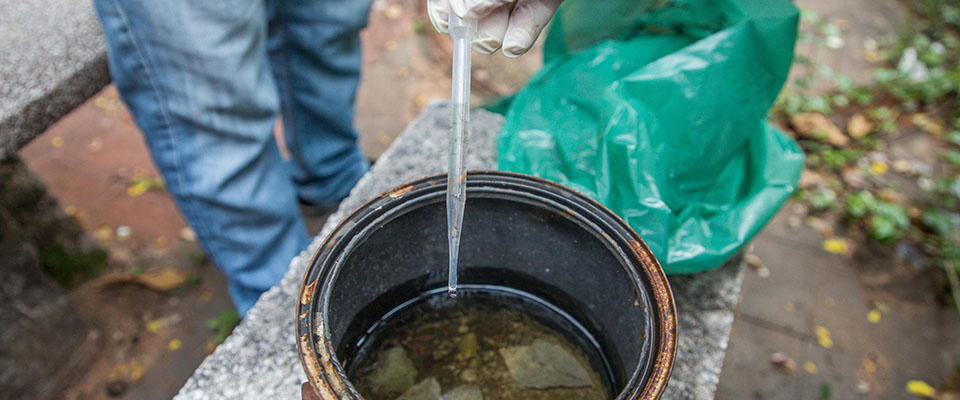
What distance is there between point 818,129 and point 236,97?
2940 mm

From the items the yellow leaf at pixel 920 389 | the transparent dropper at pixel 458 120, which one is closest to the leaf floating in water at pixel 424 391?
the transparent dropper at pixel 458 120

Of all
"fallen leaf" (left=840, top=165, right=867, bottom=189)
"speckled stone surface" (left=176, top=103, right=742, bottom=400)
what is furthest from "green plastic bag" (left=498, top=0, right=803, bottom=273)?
"fallen leaf" (left=840, top=165, right=867, bottom=189)

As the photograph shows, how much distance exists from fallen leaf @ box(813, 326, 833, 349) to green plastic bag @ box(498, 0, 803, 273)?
116 centimetres

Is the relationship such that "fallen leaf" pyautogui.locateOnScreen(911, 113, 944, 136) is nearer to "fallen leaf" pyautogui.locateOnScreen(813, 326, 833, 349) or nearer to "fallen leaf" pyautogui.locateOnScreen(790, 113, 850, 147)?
"fallen leaf" pyautogui.locateOnScreen(790, 113, 850, 147)

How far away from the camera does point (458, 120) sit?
120 centimetres

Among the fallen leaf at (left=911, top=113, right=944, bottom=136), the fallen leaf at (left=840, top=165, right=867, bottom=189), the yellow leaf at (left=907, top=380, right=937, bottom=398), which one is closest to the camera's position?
the yellow leaf at (left=907, top=380, right=937, bottom=398)

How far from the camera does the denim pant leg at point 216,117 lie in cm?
158

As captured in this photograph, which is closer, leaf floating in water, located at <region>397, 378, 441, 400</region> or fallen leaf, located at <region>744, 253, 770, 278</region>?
leaf floating in water, located at <region>397, 378, 441, 400</region>

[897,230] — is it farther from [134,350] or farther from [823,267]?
[134,350]

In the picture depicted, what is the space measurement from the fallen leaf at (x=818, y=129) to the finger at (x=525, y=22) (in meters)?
2.50

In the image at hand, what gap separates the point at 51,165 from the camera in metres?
3.02

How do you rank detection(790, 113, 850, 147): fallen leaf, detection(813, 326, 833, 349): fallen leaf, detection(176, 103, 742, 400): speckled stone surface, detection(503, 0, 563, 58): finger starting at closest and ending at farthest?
detection(503, 0, 563, 58): finger
detection(176, 103, 742, 400): speckled stone surface
detection(813, 326, 833, 349): fallen leaf
detection(790, 113, 850, 147): fallen leaf

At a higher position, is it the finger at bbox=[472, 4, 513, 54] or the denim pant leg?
the finger at bbox=[472, 4, 513, 54]

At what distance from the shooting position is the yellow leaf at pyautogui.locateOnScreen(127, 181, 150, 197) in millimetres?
2941
